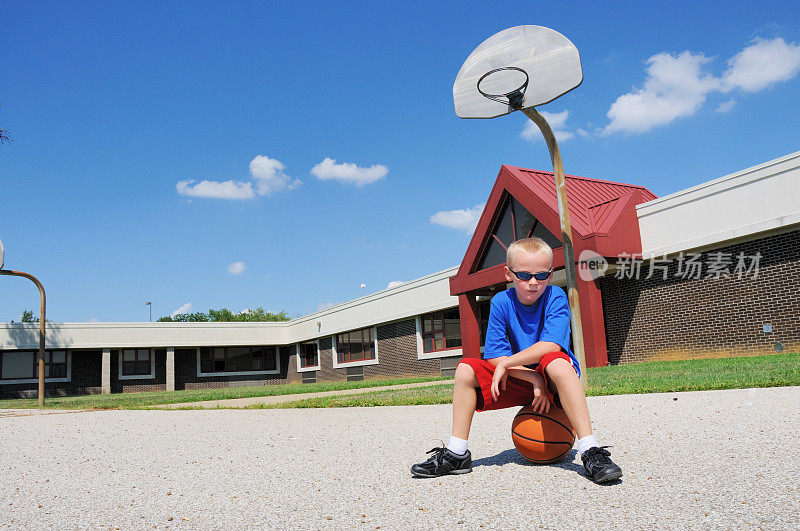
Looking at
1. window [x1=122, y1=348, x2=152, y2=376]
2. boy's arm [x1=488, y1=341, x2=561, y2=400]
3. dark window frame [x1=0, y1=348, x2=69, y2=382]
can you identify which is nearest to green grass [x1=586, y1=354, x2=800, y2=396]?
boy's arm [x1=488, y1=341, x2=561, y2=400]

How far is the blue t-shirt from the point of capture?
12.0 feet

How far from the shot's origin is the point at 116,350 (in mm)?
35844

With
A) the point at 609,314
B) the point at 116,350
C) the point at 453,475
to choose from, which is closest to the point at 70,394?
the point at 116,350

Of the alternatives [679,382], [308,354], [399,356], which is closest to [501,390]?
[679,382]

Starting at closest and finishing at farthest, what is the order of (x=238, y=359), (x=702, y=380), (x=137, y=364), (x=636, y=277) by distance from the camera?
(x=702, y=380) → (x=636, y=277) → (x=137, y=364) → (x=238, y=359)

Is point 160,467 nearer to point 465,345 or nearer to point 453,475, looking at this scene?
point 453,475

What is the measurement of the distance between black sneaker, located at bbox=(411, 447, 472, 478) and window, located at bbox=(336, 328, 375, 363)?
1000 inches

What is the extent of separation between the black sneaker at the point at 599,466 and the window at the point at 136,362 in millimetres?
36861

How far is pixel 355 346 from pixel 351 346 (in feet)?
1.60

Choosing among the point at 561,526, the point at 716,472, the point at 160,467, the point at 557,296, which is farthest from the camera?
the point at 160,467

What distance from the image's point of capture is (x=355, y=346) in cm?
3080

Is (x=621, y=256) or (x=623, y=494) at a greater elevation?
(x=621, y=256)

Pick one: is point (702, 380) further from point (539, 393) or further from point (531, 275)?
point (531, 275)

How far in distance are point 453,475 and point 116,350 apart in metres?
36.6
